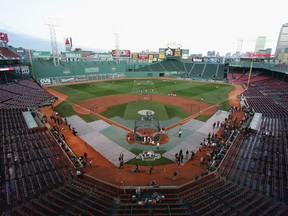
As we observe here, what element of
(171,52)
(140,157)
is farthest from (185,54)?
(140,157)

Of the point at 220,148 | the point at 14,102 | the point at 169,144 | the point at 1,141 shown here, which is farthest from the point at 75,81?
the point at 220,148

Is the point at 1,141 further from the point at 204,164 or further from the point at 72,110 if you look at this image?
the point at 204,164

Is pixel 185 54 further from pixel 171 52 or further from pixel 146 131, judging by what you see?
pixel 146 131

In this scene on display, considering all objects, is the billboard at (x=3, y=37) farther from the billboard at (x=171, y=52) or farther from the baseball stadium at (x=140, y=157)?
the billboard at (x=171, y=52)

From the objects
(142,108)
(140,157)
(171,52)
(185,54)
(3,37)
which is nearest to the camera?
(140,157)

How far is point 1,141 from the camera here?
71.3 ft

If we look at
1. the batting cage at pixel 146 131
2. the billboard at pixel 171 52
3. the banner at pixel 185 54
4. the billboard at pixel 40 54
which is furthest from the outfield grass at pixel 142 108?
the banner at pixel 185 54

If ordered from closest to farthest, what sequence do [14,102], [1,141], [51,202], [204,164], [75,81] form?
[51,202] → [204,164] → [1,141] → [14,102] → [75,81]

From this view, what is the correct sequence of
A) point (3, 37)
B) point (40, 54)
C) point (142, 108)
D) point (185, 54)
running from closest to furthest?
point (142, 108)
point (3, 37)
point (40, 54)
point (185, 54)

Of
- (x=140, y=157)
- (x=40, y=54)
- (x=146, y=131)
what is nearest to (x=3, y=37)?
(x=40, y=54)

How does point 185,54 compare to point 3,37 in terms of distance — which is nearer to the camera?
point 3,37

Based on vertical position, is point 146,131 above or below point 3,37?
below

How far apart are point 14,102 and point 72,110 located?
40.4ft

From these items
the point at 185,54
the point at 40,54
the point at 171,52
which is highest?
the point at 171,52
